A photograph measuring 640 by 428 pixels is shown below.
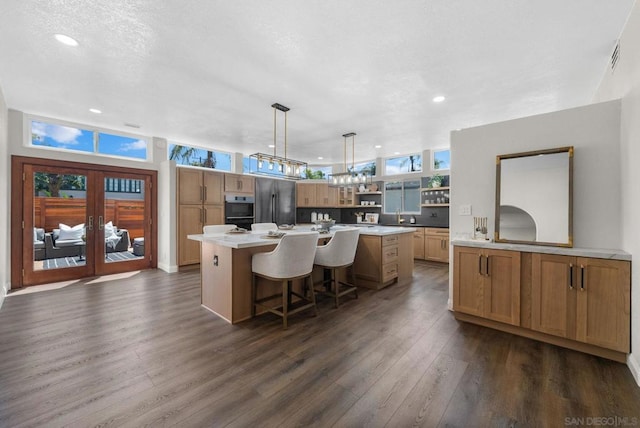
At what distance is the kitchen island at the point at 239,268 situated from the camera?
2.81 m

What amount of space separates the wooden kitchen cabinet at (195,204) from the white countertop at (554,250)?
4.85m

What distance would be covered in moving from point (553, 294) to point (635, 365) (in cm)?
62

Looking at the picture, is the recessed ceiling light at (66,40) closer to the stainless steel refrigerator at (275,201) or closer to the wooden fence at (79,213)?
the wooden fence at (79,213)

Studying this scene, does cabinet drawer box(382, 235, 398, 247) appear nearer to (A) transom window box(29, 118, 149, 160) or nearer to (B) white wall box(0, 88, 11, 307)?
(A) transom window box(29, 118, 149, 160)

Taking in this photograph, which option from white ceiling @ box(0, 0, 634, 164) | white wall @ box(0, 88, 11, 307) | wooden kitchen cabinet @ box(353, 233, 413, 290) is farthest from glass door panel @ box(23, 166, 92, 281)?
wooden kitchen cabinet @ box(353, 233, 413, 290)

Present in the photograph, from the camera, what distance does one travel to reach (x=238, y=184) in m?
6.25

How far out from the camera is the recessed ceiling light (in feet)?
7.49

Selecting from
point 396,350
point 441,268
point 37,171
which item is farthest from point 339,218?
point 37,171

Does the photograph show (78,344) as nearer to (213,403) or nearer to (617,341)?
(213,403)

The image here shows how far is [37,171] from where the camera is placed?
13.9ft

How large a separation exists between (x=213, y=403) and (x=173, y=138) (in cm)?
535

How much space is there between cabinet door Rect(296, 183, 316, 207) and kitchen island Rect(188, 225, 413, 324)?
149 inches

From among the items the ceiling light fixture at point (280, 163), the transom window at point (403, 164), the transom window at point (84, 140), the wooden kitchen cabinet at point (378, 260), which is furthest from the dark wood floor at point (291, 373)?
the transom window at point (403, 164)

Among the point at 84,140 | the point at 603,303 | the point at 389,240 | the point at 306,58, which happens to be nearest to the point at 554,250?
the point at 603,303
